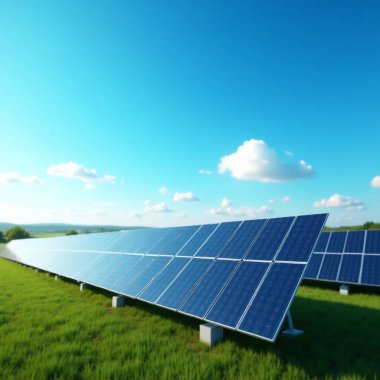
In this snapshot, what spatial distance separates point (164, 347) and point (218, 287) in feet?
6.87

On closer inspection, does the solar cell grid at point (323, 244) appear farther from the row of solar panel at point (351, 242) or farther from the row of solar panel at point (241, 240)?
the row of solar panel at point (241, 240)

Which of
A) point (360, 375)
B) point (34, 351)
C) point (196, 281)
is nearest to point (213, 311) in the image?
point (196, 281)

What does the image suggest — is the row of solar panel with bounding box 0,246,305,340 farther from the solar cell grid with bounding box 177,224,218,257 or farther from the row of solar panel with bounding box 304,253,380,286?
the row of solar panel with bounding box 304,253,380,286

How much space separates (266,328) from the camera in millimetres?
5625

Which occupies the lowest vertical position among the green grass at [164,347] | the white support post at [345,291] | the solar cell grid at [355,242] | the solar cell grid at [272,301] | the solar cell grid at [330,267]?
the white support post at [345,291]

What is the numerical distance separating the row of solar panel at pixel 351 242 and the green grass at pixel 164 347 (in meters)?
6.77

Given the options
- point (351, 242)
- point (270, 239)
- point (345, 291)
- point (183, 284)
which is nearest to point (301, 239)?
point (270, 239)

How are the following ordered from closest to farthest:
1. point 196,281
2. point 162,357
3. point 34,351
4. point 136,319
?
point 162,357
point 34,351
point 196,281
point 136,319

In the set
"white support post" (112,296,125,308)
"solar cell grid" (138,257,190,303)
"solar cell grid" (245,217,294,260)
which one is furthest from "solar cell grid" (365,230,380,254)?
"white support post" (112,296,125,308)

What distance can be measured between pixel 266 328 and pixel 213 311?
5.45 ft

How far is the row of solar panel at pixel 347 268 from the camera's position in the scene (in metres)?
14.4

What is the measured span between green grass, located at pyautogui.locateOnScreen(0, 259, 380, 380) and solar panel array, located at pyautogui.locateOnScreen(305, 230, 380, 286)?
13.8 ft

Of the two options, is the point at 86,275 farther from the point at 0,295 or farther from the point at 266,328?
the point at 266,328

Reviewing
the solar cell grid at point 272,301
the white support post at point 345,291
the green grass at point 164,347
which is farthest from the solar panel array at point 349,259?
the solar cell grid at point 272,301
